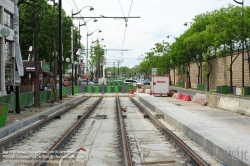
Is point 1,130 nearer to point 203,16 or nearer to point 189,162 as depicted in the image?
point 189,162

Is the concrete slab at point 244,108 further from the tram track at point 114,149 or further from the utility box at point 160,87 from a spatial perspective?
the utility box at point 160,87

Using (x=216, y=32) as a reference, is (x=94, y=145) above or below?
below

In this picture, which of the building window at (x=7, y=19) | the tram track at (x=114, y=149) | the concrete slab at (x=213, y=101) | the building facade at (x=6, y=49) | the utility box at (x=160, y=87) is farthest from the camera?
the utility box at (x=160, y=87)

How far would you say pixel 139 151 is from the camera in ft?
35.7

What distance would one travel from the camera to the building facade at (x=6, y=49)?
121 feet

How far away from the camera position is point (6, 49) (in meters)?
40.1

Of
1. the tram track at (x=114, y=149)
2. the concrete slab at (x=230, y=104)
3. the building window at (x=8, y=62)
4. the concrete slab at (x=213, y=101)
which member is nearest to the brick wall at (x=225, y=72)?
the concrete slab at (x=213, y=101)

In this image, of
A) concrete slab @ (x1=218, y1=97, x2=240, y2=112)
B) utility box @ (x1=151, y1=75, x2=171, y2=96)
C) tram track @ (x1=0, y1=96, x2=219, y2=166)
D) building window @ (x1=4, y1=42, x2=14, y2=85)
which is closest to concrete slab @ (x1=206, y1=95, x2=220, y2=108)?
concrete slab @ (x1=218, y1=97, x2=240, y2=112)

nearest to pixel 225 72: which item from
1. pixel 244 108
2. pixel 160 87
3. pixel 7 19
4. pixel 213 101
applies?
pixel 160 87

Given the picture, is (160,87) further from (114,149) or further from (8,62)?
(114,149)

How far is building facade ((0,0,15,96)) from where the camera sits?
121ft

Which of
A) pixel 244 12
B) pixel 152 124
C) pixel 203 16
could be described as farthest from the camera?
pixel 203 16

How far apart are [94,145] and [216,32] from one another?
40501 mm

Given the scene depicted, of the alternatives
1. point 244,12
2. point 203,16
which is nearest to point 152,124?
point 244,12
